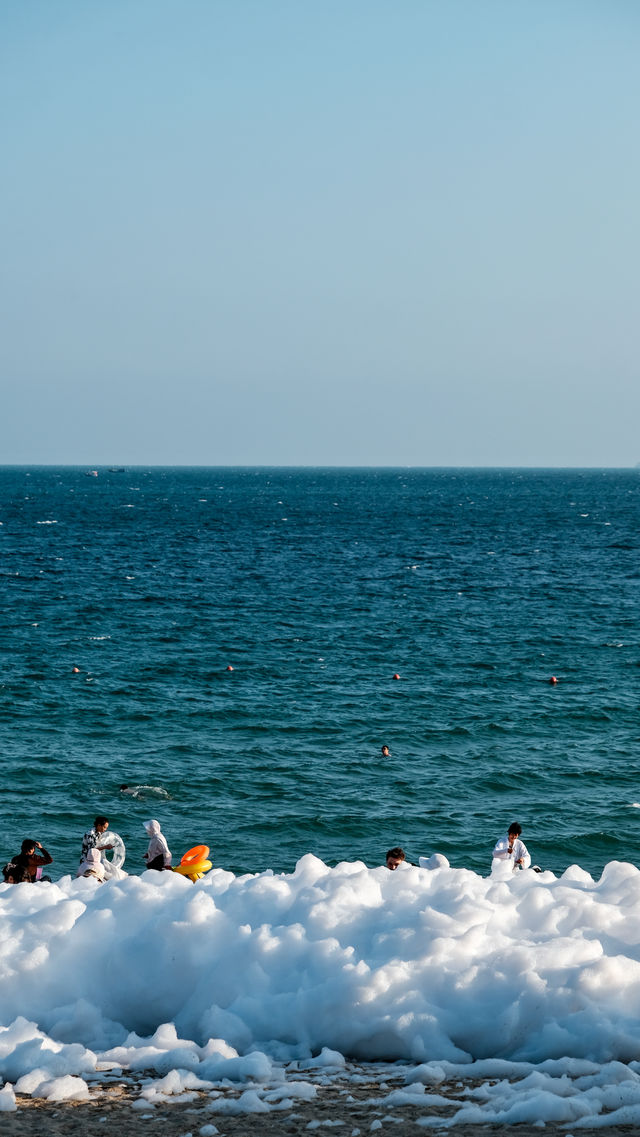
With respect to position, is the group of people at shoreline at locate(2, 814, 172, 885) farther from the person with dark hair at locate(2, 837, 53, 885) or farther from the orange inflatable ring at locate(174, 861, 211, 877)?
the orange inflatable ring at locate(174, 861, 211, 877)

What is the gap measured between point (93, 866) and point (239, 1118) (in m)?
8.13

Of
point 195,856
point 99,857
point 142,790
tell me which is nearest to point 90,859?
point 99,857

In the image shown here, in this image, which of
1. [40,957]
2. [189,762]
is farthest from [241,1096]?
[189,762]

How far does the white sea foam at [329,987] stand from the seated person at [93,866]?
142 inches

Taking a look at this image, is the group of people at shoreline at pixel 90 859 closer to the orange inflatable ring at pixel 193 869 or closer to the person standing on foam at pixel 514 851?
the orange inflatable ring at pixel 193 869

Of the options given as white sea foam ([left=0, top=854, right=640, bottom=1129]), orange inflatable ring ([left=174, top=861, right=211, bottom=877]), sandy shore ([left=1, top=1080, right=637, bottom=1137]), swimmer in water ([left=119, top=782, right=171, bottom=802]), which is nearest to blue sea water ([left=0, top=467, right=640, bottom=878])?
swimmer in water ([left=119, top=782, right=171, bottom=802])

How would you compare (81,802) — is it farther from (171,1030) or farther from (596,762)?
(171,1030)

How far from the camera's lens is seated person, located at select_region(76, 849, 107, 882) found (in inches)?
685

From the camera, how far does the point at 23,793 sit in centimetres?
2884

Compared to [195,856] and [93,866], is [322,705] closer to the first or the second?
[195,856]

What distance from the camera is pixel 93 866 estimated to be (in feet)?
57.4

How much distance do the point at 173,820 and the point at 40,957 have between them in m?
14.9

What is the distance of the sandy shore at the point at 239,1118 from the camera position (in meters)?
9.47

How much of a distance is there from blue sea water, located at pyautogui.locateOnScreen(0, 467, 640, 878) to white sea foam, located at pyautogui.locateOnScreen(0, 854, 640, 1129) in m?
11.3
